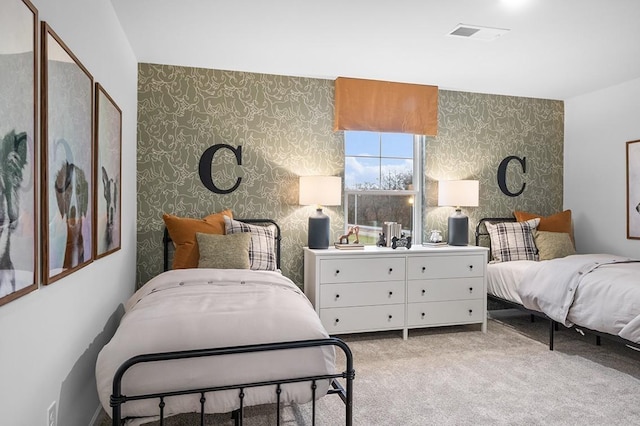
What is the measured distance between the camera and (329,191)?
12.9 ft

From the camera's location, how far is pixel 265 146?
161 inches

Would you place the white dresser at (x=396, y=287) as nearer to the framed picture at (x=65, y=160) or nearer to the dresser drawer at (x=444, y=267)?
the dresser drawer at (x=444, y=267)

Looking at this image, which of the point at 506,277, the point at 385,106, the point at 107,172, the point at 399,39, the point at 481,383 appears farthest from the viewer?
the point at 385,106

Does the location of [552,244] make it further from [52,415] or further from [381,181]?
[52,415]

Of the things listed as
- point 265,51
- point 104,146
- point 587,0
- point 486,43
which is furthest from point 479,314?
point 104,146

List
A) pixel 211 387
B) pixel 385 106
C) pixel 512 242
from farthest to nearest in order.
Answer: pixel 512 242
pixel 385 106
pixel 211 387

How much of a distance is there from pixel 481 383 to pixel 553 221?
2450mm

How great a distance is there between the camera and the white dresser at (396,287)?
3.72m

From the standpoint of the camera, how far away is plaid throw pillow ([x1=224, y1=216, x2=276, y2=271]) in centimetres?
356

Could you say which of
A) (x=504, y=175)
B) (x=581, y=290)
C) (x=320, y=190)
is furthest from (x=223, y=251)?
(x=504, y=175)

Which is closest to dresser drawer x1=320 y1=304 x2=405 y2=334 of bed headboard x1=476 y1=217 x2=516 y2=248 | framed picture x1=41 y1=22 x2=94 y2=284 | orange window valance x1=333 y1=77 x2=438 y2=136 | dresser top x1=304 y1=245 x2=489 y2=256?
dresser top x1=304 y1=245 x2=489 y2=256

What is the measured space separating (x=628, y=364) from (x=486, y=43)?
8.60ft

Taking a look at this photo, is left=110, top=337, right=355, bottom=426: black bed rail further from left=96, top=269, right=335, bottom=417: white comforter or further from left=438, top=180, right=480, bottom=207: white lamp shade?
left=438, top=180, right=480, bottom=207: white lamp shade

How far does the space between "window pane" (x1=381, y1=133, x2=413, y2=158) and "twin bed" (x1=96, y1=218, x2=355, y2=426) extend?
263 cm
